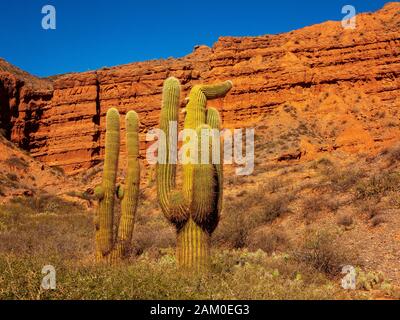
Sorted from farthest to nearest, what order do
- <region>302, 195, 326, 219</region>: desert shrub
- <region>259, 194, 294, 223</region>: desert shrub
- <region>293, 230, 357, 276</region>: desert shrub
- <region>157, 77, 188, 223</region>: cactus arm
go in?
<region>259, 194, 294, 223</region>: desert shrub → <region>302, 195, 326, 219</region>: desert shrub → <region>293, 230, 357, 276</region>: desert shrub → <region>157, 77, 188, 223</region>: cactus arm

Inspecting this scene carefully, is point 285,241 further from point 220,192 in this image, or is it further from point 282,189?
point 282,189

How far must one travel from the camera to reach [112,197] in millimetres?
9281

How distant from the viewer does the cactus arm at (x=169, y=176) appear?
6.59 m

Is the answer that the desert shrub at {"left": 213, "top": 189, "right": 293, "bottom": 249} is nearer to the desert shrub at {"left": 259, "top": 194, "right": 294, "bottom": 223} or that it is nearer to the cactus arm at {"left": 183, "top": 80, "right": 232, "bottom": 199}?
the desert shrub at {"left": 259, "top": 194, "right": 294, "bottom": 223}

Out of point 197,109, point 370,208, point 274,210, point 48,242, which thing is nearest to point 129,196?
point 197,109

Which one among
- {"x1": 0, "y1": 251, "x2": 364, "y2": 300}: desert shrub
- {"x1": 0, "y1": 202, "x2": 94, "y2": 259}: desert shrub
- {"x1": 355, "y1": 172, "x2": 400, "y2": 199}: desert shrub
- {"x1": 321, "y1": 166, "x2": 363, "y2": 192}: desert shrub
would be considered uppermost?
{"x1": 321, "y1": 166, "x2": 363, "y2": 192}: desert shrub

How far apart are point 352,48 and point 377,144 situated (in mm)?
14436

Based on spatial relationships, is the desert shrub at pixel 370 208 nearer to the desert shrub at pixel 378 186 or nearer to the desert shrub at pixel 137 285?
the desert shrub at pixel 378 186

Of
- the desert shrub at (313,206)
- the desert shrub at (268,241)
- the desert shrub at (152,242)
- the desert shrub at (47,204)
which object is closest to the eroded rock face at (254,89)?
the desert shrub at (47,204)

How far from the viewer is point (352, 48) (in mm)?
38625

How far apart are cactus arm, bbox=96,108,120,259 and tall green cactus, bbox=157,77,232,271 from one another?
248cm

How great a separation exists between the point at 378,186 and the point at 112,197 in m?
7.73

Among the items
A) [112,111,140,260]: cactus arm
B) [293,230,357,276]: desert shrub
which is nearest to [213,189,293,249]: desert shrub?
[293,230,357,276]: desert shrub

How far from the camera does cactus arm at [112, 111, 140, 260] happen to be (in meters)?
8.74
